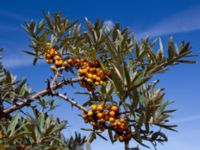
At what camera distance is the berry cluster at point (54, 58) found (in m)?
2.99

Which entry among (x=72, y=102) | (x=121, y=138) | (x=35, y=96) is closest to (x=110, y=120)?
(x=121, y=138)

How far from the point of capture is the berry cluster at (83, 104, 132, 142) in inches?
88.4

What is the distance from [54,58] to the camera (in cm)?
304

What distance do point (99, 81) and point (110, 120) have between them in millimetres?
431

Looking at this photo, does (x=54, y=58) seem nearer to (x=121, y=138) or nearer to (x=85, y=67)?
(x=85, y=67)

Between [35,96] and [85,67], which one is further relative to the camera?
[35,96]

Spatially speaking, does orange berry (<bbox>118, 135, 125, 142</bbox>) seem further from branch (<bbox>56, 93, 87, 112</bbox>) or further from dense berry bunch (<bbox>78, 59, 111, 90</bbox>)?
dense berry bunch (<bbox>78, 59, 111, 90</bbox>)

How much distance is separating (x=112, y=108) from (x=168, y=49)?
63 cm

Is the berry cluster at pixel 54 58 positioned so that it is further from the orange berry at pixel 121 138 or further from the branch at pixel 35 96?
the orange berry at pixel 121 138

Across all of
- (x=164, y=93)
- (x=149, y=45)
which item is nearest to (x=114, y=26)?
(x=149, y=45)

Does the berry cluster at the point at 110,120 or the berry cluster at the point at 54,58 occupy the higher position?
the berry cluster at the point at 54,58

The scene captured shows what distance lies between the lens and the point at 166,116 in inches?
92.4

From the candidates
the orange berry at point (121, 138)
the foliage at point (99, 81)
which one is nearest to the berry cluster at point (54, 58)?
the foliage at point (99, 81)

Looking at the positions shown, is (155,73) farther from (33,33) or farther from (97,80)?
(33,33)
